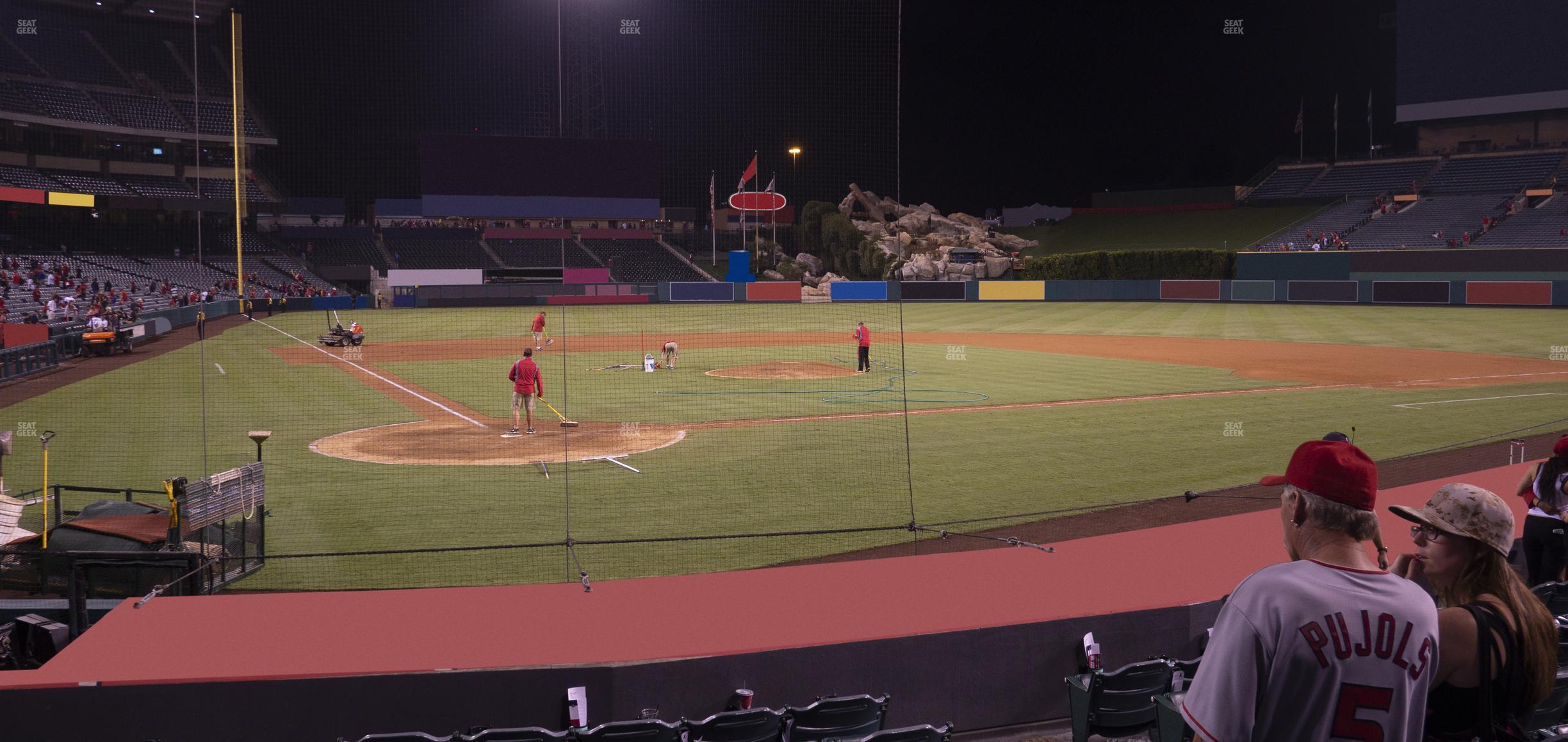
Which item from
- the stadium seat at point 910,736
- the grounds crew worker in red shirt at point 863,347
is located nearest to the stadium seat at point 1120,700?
the stadium seat at point 910,736

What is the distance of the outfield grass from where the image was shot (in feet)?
240

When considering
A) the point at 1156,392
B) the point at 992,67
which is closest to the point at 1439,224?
the point at 992,67

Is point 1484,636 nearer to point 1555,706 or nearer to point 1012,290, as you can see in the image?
point 1555,706

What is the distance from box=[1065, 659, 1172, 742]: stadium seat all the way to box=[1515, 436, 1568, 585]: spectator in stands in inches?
156

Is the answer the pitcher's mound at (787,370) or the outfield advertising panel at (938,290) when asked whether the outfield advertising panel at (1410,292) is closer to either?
the outfield advertising panel at (938,290)

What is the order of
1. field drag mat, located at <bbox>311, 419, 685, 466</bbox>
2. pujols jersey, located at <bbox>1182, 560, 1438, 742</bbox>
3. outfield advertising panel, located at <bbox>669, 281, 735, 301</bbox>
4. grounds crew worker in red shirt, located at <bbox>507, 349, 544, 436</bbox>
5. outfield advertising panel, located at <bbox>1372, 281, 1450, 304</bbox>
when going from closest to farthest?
pujols jersey, located at <bbox>1182, 560, 1438, 742</bbox>
field drag mat, located at <bbox>311, 419, 685, 466</bbox>
grounds crew worker in red shirt, located at <bbox>507, 349, 544, 436</bbox>
outfield advertising panel, located at <bbox>1372, 281, 1450, 304</bbox>
outfield advertising panel, located at <bbox>669, 281, 735, 301</bbox>

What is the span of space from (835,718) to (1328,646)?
10.3 ft

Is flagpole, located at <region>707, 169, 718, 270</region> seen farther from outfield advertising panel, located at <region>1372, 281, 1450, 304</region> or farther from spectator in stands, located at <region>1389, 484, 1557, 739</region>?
spectator in stands, located at <region>1389, 484, 1557, 739</region>

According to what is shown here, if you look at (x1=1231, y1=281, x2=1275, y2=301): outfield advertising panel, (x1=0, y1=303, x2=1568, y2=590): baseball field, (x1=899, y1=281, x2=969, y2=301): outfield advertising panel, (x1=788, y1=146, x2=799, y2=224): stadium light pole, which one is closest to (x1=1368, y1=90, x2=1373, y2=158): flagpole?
(x1=1231, y1=281, x2=1275, y2=301): outfield advertising panel

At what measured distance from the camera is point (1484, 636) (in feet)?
10.4

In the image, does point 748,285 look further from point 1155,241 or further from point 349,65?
point 1155,241

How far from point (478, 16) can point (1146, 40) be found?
50247 mm

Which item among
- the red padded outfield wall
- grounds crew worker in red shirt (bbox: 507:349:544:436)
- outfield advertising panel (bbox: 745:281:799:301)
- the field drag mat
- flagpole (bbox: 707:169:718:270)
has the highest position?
flagpole (bbox: 707:169:718:270)

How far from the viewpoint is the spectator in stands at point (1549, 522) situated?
25.4ft
